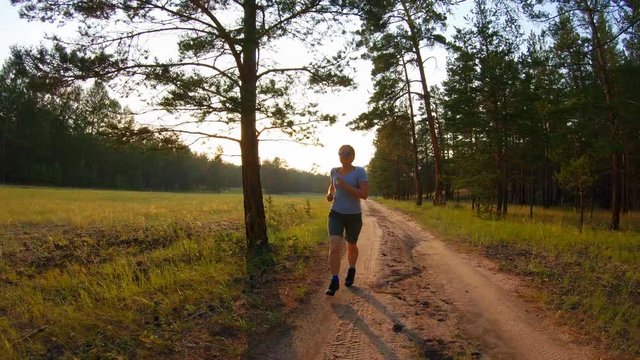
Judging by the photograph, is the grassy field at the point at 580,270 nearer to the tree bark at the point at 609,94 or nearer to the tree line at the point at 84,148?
the tree bark at the point at 609,94

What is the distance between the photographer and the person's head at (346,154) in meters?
6.20

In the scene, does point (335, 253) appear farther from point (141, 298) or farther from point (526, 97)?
point (526, 97)

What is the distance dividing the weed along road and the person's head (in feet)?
6.19

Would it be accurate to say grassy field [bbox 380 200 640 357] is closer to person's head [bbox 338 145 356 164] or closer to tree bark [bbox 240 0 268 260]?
person's head [bbox 338 145 356 164]

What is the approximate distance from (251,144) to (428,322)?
5698mm

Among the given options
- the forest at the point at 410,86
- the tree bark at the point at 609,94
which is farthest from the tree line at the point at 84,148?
the tree bark at the point at 609,94

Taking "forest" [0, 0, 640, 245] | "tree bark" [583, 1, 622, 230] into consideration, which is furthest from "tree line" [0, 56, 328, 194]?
"tree bark" [583, 1, 622, 230]

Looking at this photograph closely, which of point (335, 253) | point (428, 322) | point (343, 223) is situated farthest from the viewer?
point (343, 223)

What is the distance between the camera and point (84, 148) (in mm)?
83938

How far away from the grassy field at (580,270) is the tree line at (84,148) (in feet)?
22.6

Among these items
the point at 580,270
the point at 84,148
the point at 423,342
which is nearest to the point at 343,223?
the point at 423,342

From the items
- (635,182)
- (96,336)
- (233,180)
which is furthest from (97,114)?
(233,180)

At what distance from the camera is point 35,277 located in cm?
885

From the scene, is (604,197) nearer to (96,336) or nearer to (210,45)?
(210,45)
